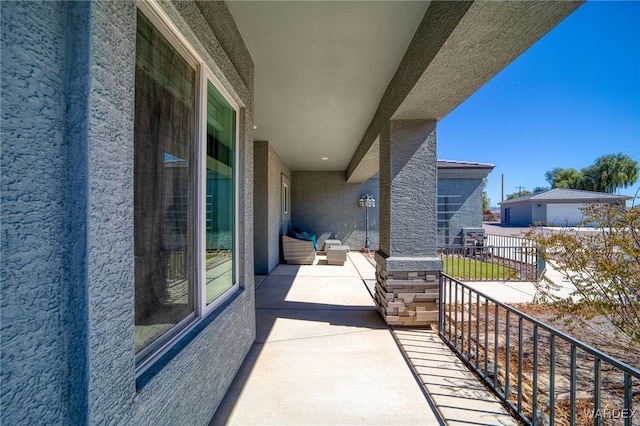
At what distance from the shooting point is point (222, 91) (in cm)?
219

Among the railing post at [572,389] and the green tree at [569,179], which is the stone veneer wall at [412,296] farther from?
the green tree at [569,179]

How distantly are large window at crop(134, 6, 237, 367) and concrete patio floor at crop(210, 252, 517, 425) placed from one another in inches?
33.8

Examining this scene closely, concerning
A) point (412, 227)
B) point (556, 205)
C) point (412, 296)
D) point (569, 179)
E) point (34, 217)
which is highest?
point (569, 179)

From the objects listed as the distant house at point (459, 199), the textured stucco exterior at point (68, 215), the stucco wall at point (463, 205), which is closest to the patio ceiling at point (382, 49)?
the textured stucco exterior at point (68, 215)

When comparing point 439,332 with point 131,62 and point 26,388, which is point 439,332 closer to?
point 26,388

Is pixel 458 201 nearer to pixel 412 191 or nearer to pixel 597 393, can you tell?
pixel 412 191

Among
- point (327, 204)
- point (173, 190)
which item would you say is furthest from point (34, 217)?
point (327, 204)

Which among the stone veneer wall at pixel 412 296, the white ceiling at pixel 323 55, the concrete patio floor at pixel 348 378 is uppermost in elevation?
the white ceiling at pixel 323 55

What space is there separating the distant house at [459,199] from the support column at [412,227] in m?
7.12

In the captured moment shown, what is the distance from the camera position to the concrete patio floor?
187 centimetres

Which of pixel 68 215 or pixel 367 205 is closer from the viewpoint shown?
pixel 68 215

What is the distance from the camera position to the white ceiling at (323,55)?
85.8 inches

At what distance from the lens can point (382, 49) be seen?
2.70 metres

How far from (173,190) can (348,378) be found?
209cm
